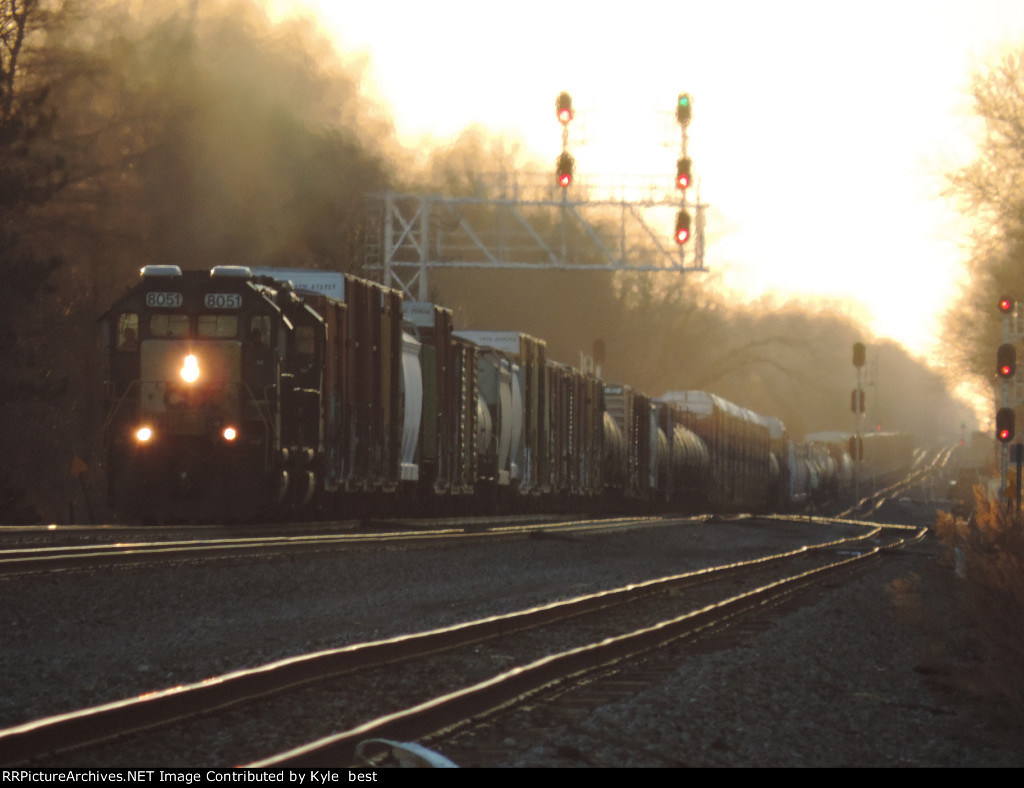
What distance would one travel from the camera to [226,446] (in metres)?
16.1

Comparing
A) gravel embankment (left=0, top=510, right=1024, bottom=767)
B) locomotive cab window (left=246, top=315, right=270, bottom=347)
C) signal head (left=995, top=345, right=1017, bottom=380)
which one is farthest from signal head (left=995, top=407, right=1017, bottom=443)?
locomotive cab window (left=246, top=315, right=270, bottom=347)

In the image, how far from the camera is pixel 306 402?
675 inches

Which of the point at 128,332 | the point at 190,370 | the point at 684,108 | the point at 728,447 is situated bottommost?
the point at 190,370

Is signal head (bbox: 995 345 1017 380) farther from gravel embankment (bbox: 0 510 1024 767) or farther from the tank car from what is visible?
the tank car

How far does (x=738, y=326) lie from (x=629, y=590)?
250 feet

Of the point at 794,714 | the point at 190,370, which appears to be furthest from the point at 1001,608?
the point at 190,370

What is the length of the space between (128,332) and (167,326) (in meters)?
0.50

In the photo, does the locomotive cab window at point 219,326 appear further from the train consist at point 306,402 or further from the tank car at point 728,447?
the tank car at point 728,447

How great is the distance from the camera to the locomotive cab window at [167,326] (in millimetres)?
16734

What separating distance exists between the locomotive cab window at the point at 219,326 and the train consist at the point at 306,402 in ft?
0.07

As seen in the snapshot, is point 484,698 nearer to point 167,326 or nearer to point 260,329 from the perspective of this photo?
point 260,329

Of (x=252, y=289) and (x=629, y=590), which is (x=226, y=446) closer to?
(x=252, y=289)

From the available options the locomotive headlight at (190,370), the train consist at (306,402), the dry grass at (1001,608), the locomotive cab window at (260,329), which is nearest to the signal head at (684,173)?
the train consist at (306,402)

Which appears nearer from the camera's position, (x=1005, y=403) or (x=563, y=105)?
(x=563, y=105)
